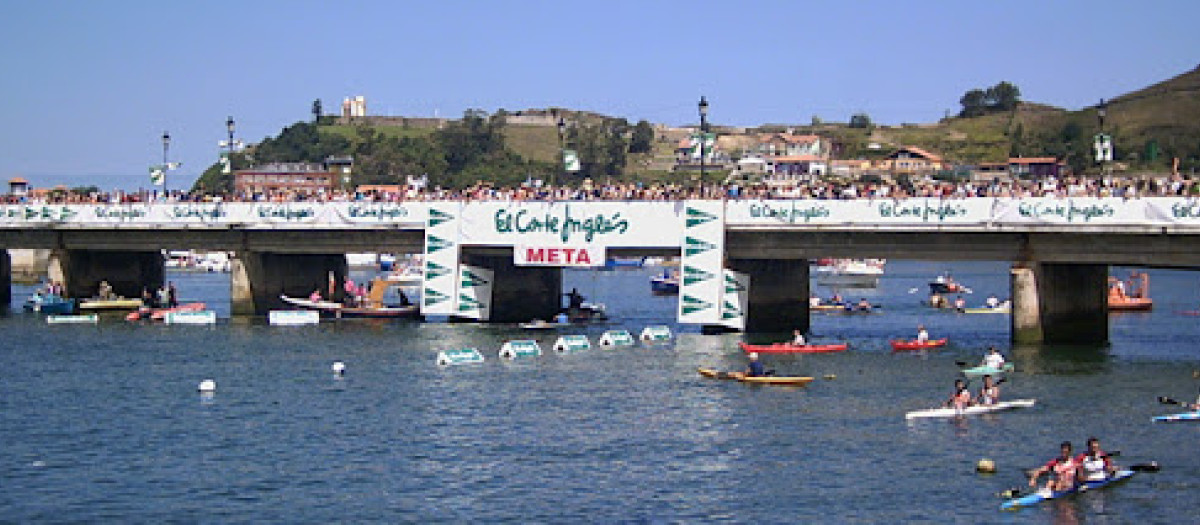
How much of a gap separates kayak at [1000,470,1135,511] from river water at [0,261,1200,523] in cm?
29

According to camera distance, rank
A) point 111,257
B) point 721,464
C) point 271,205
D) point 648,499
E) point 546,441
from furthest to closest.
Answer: point 111,257, point 271,205, point 546,441, point 721,464, point 648,499

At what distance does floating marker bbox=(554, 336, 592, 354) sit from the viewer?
226 feet

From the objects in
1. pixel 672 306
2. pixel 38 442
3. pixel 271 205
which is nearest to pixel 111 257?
pixel 271 205

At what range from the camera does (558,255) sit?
2938 inches

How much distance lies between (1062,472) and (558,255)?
3884 cm

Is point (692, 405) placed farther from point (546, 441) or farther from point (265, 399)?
point (265, 399)

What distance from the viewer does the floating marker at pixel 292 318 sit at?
81613mm

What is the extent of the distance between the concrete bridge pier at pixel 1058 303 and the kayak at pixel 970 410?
1401 cm

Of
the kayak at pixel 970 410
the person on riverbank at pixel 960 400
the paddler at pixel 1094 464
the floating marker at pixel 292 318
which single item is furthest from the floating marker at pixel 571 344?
the paddler at pixel 1094 464

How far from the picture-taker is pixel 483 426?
48.7m

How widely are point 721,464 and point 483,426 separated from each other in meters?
9.04

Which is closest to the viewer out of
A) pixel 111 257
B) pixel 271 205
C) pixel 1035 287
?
pixel 1035 287

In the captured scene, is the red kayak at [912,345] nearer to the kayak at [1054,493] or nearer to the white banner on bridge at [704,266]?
the white banner on bridge at [704,266]

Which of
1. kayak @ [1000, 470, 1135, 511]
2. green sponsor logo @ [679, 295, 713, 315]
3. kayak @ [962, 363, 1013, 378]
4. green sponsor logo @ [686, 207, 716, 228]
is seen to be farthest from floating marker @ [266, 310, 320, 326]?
kayak @ [1000, 470, 1135, 511]
